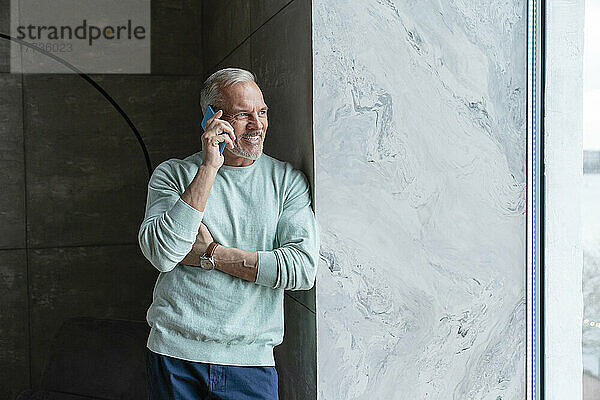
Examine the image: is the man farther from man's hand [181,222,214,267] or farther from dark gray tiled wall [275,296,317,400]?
dark gray tiled wall [275,296,317,400]

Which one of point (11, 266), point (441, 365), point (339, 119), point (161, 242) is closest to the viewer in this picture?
point (161, 242)

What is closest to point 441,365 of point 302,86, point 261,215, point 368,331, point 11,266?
point 368,331

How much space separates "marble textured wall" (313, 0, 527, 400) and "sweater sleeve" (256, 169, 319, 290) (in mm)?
77

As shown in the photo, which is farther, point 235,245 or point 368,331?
point 368,331

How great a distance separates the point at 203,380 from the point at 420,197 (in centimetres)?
75

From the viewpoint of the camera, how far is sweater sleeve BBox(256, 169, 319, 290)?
1.68 m

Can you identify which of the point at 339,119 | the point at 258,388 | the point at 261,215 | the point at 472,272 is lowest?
the point at 258,388

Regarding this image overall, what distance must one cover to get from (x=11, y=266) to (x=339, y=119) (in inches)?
74.2

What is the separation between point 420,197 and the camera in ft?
6.37

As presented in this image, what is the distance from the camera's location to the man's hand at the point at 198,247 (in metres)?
1.70

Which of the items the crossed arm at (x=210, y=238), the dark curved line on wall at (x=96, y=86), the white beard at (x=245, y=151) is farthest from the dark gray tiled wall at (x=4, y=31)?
the white beard at (x=245, y=151)

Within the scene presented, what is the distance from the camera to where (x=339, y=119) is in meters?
1.84

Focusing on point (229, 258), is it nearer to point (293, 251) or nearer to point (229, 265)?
point (229, 265)

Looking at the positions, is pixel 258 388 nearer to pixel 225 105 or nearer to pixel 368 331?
pixel 368 331
